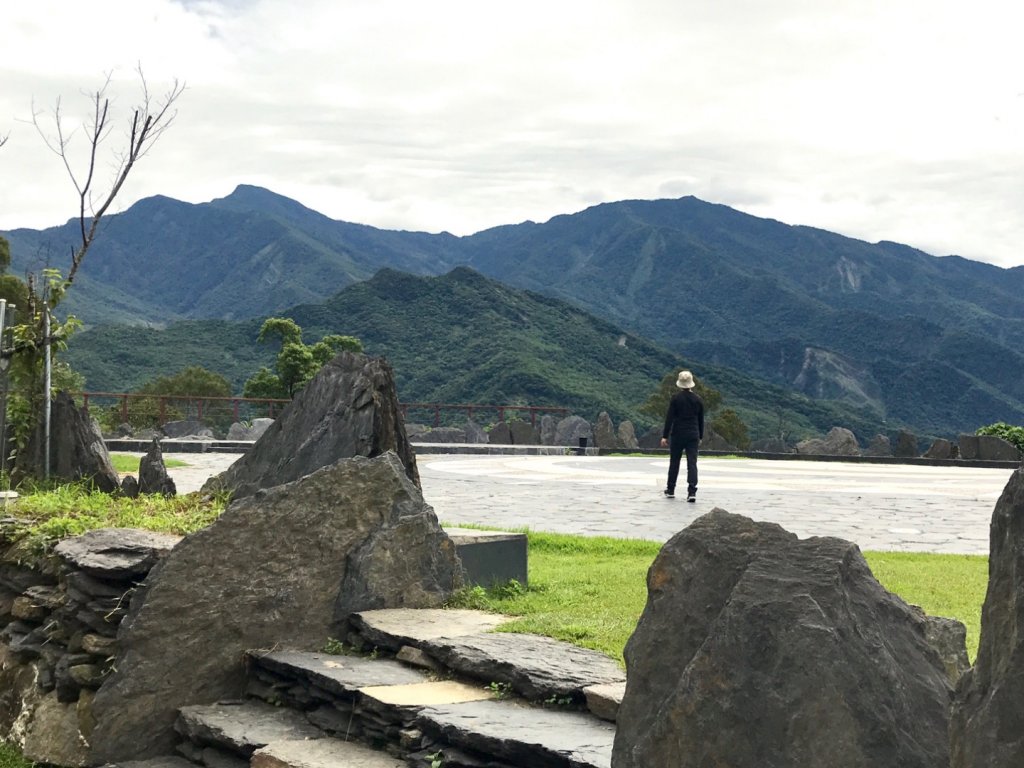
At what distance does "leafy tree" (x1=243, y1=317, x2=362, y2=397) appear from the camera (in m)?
48.3

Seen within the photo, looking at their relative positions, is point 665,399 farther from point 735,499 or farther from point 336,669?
point 336,669

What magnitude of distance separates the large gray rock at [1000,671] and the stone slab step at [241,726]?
3261 mm

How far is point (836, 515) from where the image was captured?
526 inches

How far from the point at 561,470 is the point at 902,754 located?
730 inches

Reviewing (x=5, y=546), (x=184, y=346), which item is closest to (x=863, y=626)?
(x=5, y=546)

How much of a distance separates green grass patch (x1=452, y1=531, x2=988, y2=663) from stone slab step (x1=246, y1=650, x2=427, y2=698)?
66 centimetres

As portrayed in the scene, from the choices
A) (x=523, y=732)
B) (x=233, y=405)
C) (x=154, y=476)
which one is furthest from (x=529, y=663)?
(x=233, y=405)

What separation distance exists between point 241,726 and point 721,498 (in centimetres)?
1070

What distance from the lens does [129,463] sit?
1945 cm

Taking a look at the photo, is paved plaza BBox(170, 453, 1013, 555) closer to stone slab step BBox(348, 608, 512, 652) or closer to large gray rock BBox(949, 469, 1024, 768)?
stone slab step BBox(348, 608, 512, 652)

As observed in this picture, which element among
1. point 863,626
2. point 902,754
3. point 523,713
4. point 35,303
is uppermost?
point 35,303

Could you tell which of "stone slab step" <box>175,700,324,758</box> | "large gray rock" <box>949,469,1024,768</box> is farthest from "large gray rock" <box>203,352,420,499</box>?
"large gray rock" <box>949,469,1024,768</box>

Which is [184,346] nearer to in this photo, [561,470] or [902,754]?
[561,470]

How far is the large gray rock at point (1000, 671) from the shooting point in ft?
8.39
